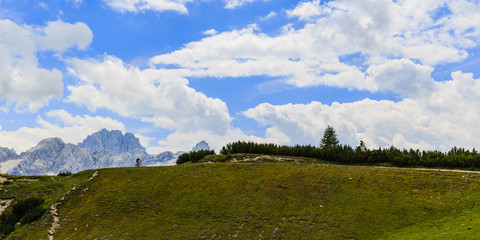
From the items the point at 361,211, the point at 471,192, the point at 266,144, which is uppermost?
the point at 266,144

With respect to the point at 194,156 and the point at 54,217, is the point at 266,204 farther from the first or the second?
the point at 194,156

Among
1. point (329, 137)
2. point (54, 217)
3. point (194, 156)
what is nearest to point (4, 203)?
point (54, 217)

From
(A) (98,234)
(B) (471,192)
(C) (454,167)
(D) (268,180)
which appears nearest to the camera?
(B) (471,192)

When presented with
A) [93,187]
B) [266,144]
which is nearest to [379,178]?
[266,144]

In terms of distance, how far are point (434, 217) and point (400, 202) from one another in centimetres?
451

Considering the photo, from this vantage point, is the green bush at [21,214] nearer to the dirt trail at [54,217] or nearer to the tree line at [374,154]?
the dirt trail at [54,217]

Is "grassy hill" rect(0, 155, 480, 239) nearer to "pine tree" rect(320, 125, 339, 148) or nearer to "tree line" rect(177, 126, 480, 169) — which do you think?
"tree line" rect(177, 126, 480, 169)

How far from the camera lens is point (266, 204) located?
44344 millimetres

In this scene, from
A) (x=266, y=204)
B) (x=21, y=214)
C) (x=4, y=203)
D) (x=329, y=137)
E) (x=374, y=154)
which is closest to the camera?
(x=266, y=204)

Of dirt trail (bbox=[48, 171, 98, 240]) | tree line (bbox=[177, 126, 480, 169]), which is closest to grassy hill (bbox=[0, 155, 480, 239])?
dirt trail (bbox=[48, 171, 98, 240])

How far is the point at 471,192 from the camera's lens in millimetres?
39344

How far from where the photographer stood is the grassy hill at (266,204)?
36.4 m

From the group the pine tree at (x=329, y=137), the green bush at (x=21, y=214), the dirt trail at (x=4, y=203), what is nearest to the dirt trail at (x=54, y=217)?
the green bush at (x=21, y=214)

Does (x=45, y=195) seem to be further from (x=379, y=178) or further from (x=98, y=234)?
(x=379, y=178)
